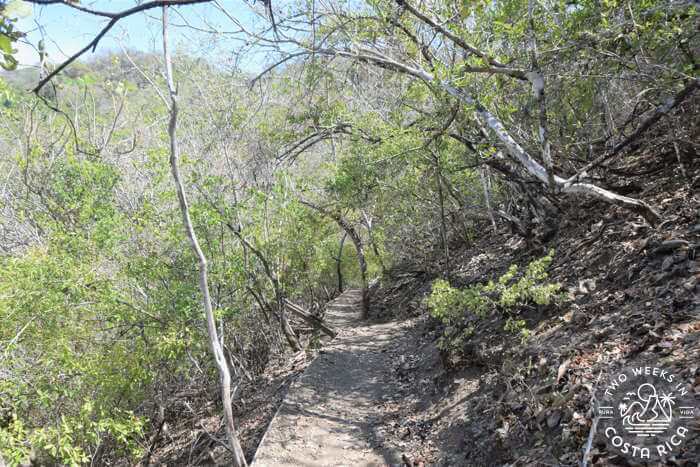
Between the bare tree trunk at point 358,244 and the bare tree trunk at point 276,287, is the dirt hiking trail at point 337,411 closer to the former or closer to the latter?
the bare tree trunk at point 276,287

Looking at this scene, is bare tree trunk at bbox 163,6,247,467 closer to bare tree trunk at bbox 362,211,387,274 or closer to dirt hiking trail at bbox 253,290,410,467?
dirt hiking trail at bbox 253,290,410,467

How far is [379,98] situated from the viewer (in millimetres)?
10898

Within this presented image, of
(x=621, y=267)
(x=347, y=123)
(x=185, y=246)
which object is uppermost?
(x=347, y=123)

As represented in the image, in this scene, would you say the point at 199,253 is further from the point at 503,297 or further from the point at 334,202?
the point at 334,202

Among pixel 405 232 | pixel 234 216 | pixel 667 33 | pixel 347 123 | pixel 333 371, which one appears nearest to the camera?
pixel 667 33

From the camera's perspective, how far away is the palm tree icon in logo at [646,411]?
304 cm

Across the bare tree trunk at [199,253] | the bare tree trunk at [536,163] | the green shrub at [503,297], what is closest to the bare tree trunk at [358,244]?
the green shrub at [503,297]

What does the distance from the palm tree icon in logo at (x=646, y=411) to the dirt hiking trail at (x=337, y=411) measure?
3.11 m

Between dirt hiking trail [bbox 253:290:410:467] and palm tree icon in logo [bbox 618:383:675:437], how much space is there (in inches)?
122

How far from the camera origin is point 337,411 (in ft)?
24.0

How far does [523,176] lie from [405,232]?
5.89m

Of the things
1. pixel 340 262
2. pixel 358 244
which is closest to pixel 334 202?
pixel 358 244

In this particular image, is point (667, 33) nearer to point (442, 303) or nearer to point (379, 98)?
point (442, 303)

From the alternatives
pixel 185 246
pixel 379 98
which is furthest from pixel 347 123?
pixel 185 246
